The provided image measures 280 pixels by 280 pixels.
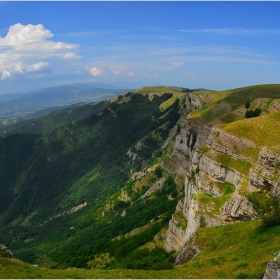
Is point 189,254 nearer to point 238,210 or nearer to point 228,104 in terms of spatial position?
point 238,210

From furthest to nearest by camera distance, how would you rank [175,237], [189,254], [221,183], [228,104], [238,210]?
[228,104]
[175,237]
[221,183]
[238,210]
[189,254]

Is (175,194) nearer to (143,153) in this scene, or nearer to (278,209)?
(278,209)

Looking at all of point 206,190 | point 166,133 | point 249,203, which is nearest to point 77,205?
point 166,133

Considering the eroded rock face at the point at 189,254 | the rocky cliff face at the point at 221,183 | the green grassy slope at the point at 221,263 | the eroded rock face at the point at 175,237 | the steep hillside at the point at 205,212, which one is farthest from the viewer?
the eroded rock face at the point at 175,237

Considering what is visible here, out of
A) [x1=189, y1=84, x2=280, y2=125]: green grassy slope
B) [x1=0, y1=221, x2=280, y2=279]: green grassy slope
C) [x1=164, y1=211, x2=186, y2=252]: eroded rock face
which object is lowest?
[x1=164, y1=211, x2=186, y2=252]: eroded rock face

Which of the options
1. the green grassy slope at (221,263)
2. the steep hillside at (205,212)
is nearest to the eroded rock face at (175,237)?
the steep hillside at (205,212)

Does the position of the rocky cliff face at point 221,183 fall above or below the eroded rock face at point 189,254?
above

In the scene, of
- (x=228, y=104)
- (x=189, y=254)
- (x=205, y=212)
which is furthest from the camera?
(x=228, y=104)

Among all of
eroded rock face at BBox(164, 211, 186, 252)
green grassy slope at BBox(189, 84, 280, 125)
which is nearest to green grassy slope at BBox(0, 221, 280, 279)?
eroded rock face at BBox(164, 211, 186, 252)

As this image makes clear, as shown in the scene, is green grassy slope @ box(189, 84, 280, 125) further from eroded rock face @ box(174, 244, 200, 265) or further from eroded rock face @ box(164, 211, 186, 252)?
eroded rock face @ box(174, 244, 200, 265)

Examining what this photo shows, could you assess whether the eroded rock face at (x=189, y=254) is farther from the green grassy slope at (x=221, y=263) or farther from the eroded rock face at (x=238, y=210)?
the eroded rock face at (x=238, y=210)

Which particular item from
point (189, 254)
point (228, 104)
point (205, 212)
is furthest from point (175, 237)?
point (228, 104)
